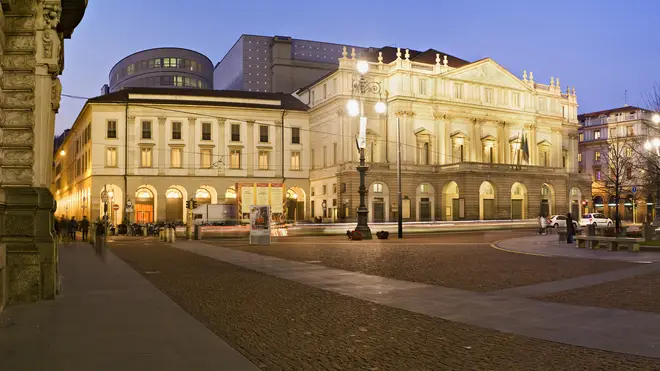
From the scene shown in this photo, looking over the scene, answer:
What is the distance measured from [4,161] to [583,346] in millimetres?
10474

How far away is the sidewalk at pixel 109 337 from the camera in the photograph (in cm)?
691

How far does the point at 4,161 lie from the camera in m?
11.3

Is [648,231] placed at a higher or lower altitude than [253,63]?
lower

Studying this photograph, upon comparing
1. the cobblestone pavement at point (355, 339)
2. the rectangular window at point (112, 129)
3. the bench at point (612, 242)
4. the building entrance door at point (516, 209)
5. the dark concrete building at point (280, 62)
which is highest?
the dark concrete building at point (280, 62)

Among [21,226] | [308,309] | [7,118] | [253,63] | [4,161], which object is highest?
[253,63]

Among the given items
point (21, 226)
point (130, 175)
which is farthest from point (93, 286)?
point (130, 175)

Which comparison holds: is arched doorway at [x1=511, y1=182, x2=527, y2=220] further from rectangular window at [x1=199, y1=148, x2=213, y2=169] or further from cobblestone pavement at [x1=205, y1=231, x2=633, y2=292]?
cobblestone pavement at [x1=205, y1=231, x2=633, y2=292]

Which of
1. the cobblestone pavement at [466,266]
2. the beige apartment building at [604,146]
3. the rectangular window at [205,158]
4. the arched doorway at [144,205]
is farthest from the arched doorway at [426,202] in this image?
the cobblestone pavement at [466,266]

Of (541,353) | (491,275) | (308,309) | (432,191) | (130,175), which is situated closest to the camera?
(541,353)

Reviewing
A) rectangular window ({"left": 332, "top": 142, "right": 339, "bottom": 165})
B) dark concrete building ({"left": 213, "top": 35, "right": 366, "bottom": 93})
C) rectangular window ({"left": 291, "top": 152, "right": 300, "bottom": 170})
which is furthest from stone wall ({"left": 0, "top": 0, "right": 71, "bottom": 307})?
dark concrete building ({"left": 213, "top": 35, "right": 366, "bottom": 93})

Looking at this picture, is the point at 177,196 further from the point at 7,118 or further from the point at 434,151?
the point at 7,118

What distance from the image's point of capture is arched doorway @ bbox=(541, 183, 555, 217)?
8062cm

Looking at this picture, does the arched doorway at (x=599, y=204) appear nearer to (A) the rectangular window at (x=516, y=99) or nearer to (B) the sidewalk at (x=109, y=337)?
(A) the rectangular window at (x=516, y=99)

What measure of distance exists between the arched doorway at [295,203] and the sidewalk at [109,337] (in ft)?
200
